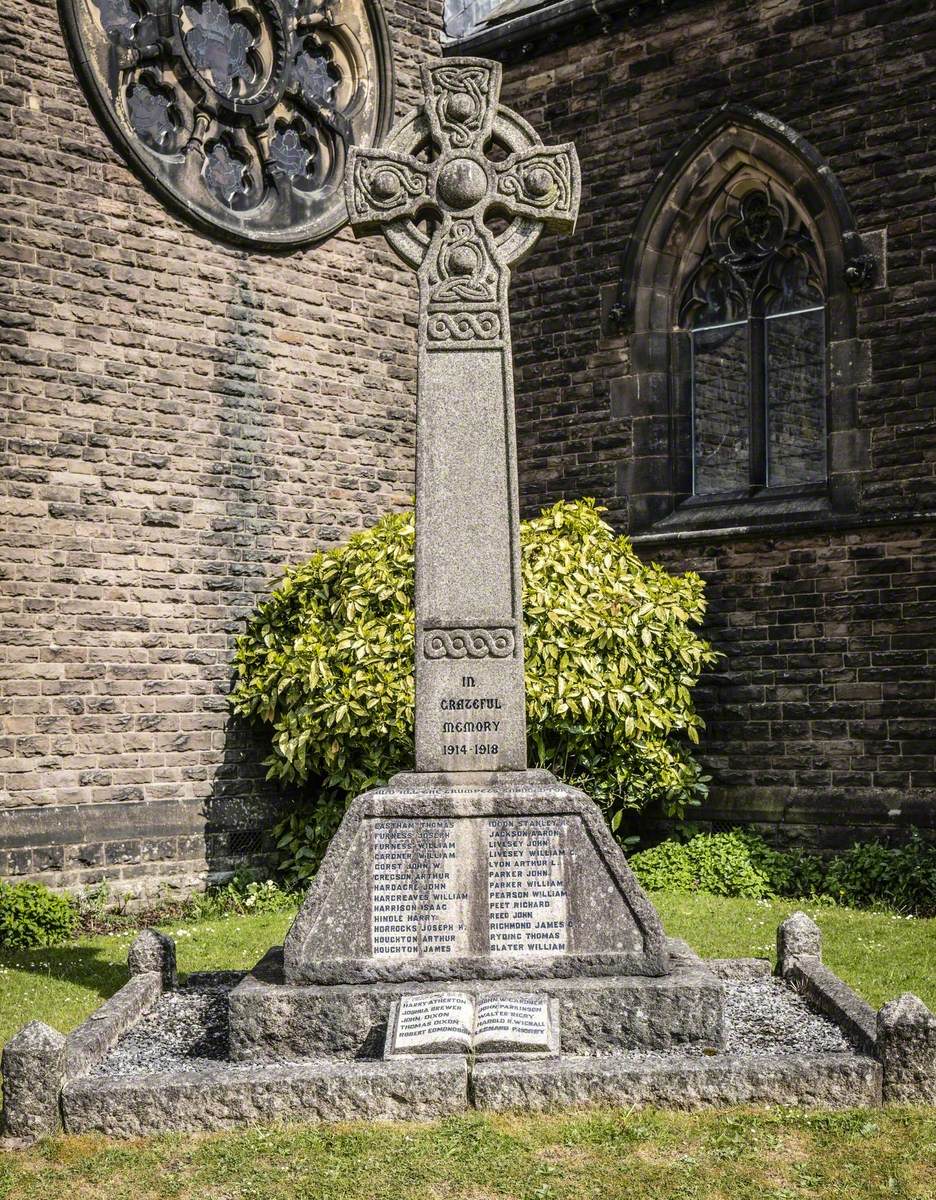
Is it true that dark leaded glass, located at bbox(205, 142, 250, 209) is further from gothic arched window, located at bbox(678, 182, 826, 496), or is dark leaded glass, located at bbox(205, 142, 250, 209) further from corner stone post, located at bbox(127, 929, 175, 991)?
corner stone post, located at bbox(127, 929, 175, 991)

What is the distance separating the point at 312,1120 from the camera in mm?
5555

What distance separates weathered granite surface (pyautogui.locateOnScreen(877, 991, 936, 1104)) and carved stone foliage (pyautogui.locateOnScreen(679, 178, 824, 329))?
840 cm

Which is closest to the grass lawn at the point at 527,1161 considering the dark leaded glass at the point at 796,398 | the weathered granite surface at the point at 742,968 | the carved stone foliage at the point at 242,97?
the weathered granite surface at the point at 742,968

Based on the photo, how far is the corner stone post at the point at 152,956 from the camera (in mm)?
7729

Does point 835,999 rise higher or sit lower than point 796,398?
lower

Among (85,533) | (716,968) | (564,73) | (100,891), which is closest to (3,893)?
(100,891)

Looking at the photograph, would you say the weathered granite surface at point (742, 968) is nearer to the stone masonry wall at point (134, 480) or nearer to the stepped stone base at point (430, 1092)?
the stepped stone base at point (430, 1092)

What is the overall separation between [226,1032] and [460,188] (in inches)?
158

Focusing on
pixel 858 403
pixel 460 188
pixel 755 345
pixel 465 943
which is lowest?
pixel 465 943

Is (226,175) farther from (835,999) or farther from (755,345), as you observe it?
(835,999)

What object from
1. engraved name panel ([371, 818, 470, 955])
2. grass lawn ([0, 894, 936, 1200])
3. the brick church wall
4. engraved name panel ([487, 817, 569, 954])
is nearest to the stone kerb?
grass lawn ([0, 894, 936, 1200])

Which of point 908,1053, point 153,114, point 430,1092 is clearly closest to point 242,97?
point 153,114

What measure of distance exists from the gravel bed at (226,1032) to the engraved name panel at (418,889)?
817 mm

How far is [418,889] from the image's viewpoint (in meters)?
6.38
